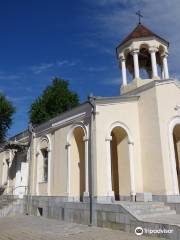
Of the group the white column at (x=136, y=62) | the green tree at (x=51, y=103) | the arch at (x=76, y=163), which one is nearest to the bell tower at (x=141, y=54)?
the white column at (x=136, y=62)

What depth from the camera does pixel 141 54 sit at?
56.0 feet

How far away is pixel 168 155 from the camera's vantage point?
12477 mm

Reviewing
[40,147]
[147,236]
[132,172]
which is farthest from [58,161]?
[147,236]

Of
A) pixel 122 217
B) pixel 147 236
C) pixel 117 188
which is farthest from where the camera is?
pixel 117 188

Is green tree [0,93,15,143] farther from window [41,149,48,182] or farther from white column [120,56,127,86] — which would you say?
white column [120,56,127,86]

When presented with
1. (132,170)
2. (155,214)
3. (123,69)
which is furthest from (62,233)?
(123,69)

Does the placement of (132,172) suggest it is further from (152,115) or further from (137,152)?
(152,115)

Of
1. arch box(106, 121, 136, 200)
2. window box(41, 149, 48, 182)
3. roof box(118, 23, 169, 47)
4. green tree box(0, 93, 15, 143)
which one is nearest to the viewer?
arch box(106, 121, 136, 200)

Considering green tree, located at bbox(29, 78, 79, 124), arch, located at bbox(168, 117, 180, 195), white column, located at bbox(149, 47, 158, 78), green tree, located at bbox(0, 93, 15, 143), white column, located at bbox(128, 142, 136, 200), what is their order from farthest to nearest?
green tree, located at bbox(29, 78, 79, 124) < green tree, located at bbox(0, 93, 15, 143) < white column, located at bbox(149, 47, 158, 78) < white column, located at bbox(128, 142, 136, 200) < arch, located at bbox(168, 117, 180, 195)

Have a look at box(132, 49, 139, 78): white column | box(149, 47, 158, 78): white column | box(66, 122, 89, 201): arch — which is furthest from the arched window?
box(149, 47, 158, 78): white column

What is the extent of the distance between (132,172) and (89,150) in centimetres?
234

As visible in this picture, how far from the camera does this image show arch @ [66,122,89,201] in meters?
14.2

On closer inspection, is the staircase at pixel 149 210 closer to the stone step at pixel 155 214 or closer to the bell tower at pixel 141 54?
the stone step at pixel 155 214

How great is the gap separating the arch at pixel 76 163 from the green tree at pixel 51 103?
41.7 ft
